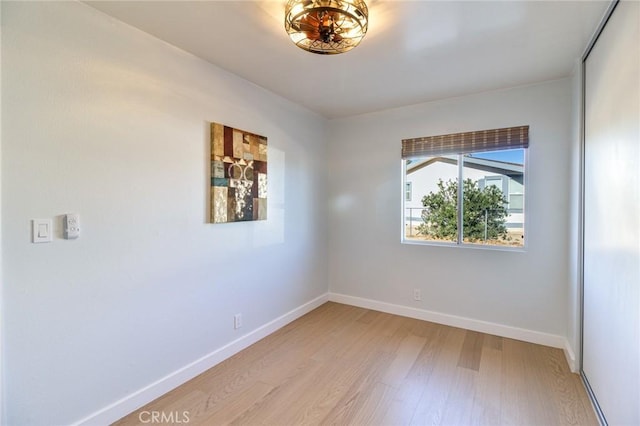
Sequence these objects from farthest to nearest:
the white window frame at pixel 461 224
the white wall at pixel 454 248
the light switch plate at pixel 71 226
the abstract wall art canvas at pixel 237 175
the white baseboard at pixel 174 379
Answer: the white window frame at pixel 461 224
the white wall at pixel 454 248
the abstract wall art canvas at pixel 237 175
the white baseboard at pixel 174 379
the light switch plate at pixel 71 226

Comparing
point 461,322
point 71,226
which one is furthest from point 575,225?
point 71,226

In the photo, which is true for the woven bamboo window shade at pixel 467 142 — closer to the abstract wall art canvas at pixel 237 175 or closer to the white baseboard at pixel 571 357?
the abstract wall art canvas at pixel 237 175

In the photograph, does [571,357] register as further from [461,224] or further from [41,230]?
[41,230]

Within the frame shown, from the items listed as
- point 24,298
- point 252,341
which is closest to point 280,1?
point 24,298

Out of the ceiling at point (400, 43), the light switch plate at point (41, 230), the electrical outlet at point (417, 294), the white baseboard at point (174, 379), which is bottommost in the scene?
the white baseboard at point (174, 379)

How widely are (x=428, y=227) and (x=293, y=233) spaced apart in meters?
1.57

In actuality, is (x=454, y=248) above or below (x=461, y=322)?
above

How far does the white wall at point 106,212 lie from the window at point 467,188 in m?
1.95

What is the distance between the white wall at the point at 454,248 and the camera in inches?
105

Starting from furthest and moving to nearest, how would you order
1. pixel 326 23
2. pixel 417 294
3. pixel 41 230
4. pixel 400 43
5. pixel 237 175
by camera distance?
pixel 417 294
pixel 237 175
pixel 400 43
pixel 326 23
pixel 41 230

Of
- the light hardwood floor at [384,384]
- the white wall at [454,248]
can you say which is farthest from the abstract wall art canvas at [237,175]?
the white wall at [454,248]

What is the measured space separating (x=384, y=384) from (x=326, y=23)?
8.01 feet

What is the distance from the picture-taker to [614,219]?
5.19 feet

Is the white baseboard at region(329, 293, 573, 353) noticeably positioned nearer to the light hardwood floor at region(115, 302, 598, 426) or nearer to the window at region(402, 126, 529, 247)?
the light hardwood floor at region(115, 302, 598, 426)
